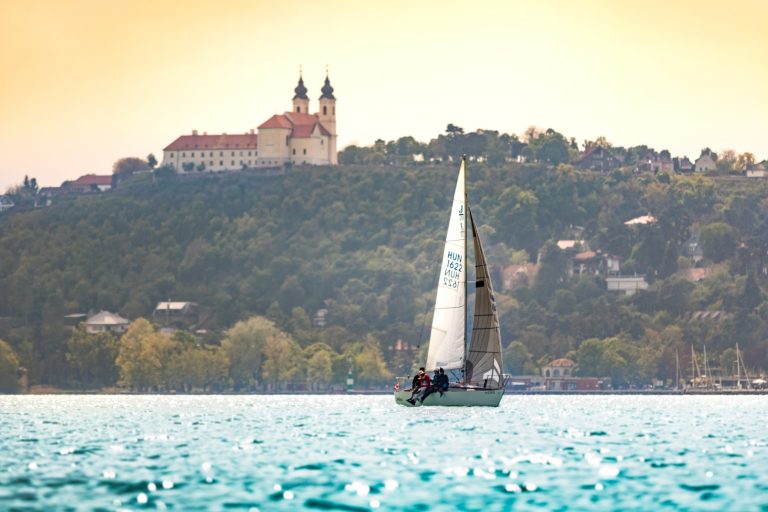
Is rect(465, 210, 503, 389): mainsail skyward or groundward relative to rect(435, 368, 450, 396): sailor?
skyward

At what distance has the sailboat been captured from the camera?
290ft

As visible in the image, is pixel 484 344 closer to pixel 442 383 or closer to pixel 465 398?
pixel 465 398

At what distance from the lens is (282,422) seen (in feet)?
267

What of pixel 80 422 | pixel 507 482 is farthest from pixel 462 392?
pixel 507 482

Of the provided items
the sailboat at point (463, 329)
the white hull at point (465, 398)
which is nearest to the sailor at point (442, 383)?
the white hull at point (465, 398)

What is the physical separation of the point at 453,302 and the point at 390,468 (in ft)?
141

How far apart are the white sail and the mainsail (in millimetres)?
714

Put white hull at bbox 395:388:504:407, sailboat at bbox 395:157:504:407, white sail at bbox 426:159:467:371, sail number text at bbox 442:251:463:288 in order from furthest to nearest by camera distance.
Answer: sail number text at bbox 442:251:463:288
white sail at bbox 426:159:467:371
sailboat at bbox 395:157:504:407
white hull at bbox 395:388:504:407

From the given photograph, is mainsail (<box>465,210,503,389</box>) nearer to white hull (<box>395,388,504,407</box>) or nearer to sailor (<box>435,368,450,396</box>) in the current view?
white hull (<box>395,388,504,407</box>)

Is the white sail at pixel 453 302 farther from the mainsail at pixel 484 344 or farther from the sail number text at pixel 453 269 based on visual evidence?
the mainsail at pixel 484 344

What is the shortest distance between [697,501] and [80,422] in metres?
51.7

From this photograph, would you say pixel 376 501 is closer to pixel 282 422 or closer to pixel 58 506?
pixel 58 506

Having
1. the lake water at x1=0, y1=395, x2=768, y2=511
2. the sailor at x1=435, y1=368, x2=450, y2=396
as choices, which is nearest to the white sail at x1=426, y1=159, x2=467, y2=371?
the sailor at x1=435, y1=368, x2=450, y2=396

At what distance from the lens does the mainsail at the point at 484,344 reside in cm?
8831
